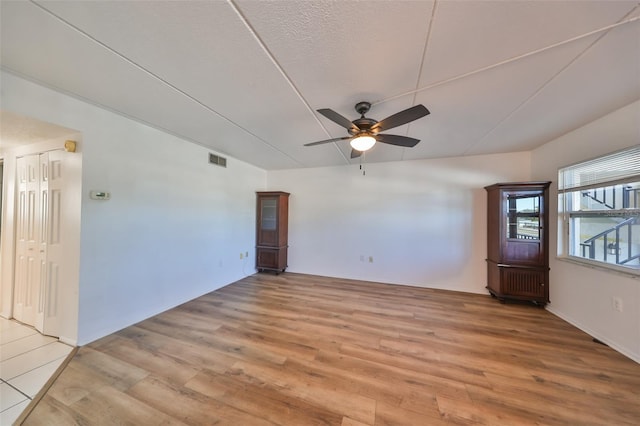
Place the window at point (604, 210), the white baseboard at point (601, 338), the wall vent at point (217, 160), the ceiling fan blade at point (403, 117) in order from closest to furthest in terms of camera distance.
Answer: the ceiling fan blade at point (403, 117)
the white baseboard at point (601, 338)
the window at point (604, 210)
the wall vent at point (217, 160)

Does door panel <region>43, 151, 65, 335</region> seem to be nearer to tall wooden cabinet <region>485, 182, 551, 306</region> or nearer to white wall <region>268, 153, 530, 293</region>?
white wall <region>268, 153, 530, 293</region>

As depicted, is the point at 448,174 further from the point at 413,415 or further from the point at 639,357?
the point at 413,415

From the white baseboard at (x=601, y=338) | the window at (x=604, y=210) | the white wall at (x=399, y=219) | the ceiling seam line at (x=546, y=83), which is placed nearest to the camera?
the ceiling seam line at (x=546, y=83)

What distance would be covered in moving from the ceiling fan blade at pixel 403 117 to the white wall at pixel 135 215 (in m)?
2.88

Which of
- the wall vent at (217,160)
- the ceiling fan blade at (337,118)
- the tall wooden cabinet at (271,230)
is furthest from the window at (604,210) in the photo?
the wall vent at (217,160)

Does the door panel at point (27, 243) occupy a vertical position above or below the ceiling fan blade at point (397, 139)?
below

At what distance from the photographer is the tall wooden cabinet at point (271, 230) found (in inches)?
190

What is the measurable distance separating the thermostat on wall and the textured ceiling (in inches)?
34.1

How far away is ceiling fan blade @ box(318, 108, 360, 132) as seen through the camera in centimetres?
182

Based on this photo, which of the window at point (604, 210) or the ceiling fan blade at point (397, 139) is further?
the ceiling fan blade at point (397, 139)

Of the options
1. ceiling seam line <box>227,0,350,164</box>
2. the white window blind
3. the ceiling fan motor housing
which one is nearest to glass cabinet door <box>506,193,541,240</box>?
the white window blind

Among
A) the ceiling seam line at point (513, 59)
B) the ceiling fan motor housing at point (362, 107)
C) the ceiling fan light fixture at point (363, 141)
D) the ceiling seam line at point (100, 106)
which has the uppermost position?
the ceiling seam line at point (513, 59)

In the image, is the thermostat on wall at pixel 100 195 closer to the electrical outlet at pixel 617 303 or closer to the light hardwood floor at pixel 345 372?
the light hardwood floor at pixel 345 372

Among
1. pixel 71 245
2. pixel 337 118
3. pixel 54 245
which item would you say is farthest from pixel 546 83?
pixel 54 245
